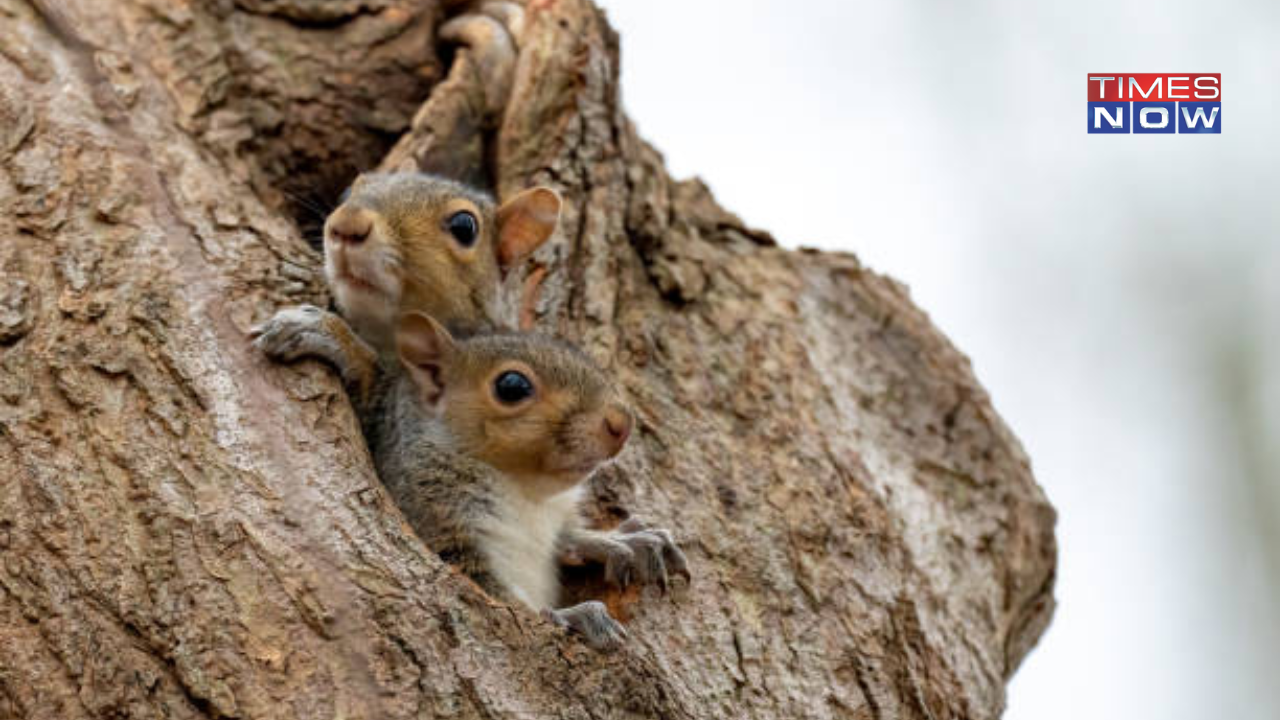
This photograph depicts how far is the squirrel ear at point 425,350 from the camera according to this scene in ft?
13.2

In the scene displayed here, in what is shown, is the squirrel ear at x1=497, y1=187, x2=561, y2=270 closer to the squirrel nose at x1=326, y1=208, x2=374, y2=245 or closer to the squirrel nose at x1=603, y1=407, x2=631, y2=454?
the squirrel nose at x1=326, y1=208, x2=374, y2=245

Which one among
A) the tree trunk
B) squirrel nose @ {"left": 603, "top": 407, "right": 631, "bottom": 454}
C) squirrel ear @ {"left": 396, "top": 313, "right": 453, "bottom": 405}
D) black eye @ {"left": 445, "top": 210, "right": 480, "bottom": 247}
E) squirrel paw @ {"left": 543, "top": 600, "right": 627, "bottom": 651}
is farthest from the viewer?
black eye @ {"left": 445, "top": 210, "right": 480, "bottom": 247}

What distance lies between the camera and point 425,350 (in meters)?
4.04

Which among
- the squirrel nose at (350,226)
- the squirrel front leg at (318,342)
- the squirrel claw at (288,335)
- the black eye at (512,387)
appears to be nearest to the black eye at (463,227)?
the squirrel nose at (350,226)

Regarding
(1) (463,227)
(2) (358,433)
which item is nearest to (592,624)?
(2) (358,433)

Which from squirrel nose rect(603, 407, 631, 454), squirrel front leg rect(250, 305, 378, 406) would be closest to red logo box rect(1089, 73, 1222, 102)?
squirrel nose rect(603, 407, 631, 454)

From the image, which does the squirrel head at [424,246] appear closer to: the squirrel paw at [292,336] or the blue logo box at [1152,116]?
the squirrel paw at [292,336]

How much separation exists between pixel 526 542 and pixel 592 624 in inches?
20.9

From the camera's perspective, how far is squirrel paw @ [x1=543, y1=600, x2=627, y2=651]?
3268 millimetres

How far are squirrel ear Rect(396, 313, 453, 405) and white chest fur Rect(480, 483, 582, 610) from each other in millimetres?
339

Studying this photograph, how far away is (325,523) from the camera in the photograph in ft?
10.4

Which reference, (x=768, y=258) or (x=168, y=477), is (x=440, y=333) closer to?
(x=168, y=477)

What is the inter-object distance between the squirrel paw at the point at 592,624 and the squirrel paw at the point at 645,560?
0.31 m

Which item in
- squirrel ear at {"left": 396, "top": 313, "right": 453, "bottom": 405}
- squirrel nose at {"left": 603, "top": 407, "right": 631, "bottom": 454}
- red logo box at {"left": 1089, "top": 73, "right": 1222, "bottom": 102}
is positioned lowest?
squirrel nose at {"left": 603, "top": 407, "right": 631, "bottom": 454}
